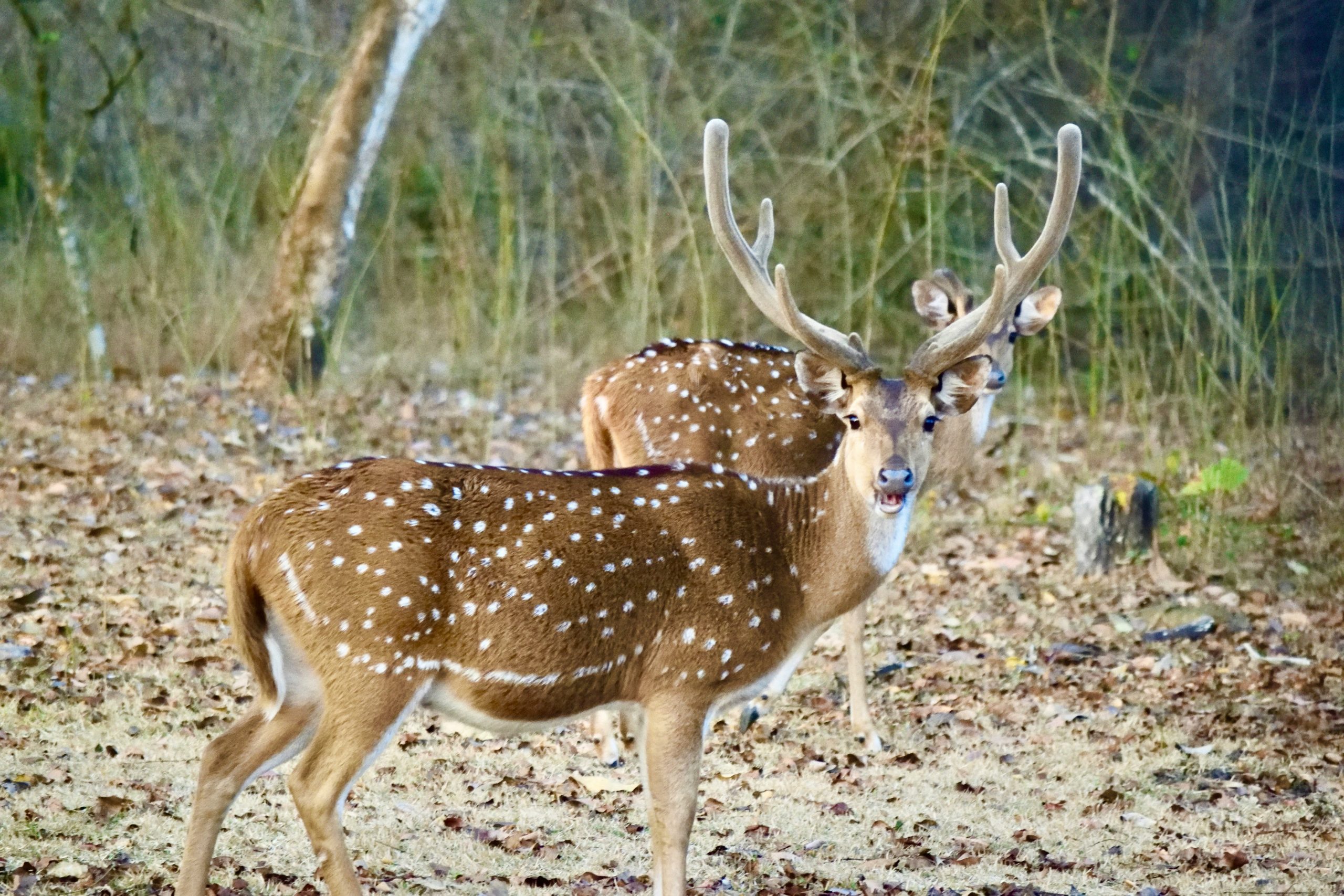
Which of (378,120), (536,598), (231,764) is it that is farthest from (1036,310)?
(378,120)

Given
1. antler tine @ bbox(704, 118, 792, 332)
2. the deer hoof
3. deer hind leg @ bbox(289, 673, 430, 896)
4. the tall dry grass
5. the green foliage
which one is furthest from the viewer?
the tall dry grass

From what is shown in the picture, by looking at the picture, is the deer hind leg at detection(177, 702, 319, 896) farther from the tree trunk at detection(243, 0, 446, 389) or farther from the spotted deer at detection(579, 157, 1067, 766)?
the tree trunk at detection(243, 0, 446, 389)

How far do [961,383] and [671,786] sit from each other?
1660 mm

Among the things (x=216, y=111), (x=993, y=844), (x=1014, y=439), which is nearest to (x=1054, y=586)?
(x=1014, y=439)

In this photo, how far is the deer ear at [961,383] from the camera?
211 inches

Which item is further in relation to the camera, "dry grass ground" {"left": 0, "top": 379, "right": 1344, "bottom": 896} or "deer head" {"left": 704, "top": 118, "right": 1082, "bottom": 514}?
"deer head" {"left": 704, "top": 118, "right": 1082, "bottom": 514}

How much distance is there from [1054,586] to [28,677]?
5.18 metres

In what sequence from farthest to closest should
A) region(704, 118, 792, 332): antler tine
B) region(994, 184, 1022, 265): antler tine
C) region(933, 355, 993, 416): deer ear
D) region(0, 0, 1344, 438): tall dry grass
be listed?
region(0, 0, 1344, 438): tall dry grass
region(994, 184, 1022, 265): antler tine
region(704, 118, 792, 332): antler tine
region(933, 355, 993, 416): deer ear

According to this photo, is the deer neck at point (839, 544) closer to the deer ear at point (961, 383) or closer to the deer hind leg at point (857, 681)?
the deer ear at point (961, 383)

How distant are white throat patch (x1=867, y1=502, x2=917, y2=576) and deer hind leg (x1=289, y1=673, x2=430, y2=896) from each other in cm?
165

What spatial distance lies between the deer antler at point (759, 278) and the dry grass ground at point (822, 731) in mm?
1618

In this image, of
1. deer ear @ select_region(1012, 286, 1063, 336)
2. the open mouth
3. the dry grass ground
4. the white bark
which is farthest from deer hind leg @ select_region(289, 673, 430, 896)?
the white bark

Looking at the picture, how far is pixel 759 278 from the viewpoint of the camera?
5777mm

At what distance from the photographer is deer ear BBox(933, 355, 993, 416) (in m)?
5.35
